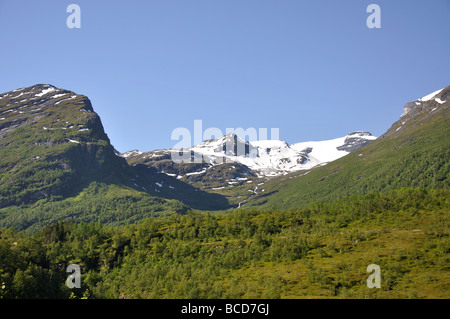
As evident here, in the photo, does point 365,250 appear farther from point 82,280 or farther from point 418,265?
point 82,280

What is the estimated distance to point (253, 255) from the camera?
136000 mm

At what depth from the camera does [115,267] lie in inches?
5625

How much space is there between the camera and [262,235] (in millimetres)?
150625

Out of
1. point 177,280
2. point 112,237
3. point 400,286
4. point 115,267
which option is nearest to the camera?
point 400,286

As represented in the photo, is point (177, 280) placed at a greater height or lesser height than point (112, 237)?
lesser

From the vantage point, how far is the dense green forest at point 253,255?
10094 centimetres

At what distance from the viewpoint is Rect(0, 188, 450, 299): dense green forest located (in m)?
101

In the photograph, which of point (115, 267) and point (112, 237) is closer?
point (115, 267)

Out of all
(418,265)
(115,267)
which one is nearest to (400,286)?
(418,265)
